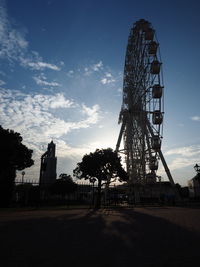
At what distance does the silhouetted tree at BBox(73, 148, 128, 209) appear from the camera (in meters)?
31.4

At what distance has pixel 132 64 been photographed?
41.2m

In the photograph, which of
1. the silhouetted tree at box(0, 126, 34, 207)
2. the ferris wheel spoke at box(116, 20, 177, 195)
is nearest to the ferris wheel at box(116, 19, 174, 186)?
the ferris wheel spoke at box(116, 20, 177, 195)

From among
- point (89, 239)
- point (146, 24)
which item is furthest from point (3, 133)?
point (146, 24)

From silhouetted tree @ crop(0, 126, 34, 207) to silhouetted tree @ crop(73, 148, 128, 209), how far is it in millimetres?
7801

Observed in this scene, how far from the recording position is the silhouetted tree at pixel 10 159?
27.1 m

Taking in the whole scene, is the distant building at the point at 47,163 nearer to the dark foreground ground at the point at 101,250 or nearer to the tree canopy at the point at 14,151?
the tree canopy at the point at 14,151

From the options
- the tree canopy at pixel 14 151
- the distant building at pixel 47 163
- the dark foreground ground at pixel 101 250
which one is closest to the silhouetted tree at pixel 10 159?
the tree canopy at pixel 14 151

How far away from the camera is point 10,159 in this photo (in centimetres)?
2831

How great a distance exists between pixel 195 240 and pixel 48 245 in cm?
451

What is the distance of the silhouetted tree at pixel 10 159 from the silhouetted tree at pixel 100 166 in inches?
307

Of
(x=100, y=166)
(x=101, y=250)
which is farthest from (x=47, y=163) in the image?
(x=101, y=250)

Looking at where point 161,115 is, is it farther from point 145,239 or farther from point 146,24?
point 145,239

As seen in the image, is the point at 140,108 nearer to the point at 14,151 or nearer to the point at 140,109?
the point at 140,109

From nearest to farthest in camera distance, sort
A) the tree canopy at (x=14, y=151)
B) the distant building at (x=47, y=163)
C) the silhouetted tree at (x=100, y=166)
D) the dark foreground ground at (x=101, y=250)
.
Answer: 1. the dark foreground ground at (x=101, y=250)
2. the distant building at (x=47, y=163)
3. the tree canopy at (x=14, y=151)
4. the silhouetted tree at (x=100, y=166)
